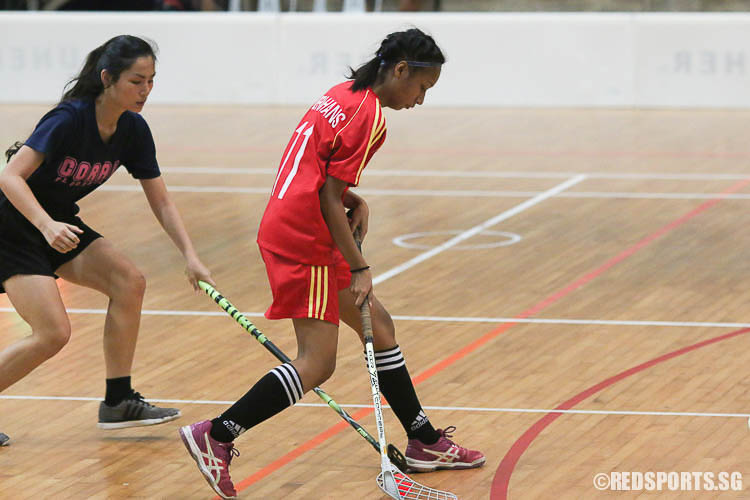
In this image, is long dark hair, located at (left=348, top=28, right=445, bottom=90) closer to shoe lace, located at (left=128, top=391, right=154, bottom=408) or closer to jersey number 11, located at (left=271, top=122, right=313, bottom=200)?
jersey number 11, located at (left=271, top=122, right=313, bottom=200)

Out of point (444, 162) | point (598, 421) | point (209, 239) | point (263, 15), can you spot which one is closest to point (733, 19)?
point (444, 162)

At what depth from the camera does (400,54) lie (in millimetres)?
4578

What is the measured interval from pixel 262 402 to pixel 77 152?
1309 millimetres

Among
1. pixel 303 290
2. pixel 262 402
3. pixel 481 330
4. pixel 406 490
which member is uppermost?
pixel 303 290

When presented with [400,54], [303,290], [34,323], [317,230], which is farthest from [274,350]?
[400,54]

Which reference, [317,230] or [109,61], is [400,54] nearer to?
[317,230]

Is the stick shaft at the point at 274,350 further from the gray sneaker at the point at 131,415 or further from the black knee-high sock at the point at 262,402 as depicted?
the gray sneaker at the point at 131,415

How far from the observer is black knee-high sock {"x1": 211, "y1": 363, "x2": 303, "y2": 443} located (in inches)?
181

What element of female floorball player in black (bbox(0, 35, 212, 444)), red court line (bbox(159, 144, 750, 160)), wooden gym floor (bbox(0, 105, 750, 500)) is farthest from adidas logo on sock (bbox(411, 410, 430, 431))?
red court line (bbox(159, 144, 750, 160))

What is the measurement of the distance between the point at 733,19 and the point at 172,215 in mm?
11808

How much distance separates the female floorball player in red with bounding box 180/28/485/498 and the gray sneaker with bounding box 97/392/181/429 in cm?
90

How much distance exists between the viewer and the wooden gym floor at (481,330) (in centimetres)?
504

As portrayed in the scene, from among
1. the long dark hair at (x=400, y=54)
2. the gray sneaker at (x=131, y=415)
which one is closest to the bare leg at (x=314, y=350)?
the long dark hair at (x=400, y=54)

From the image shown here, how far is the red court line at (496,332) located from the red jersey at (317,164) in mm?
941
